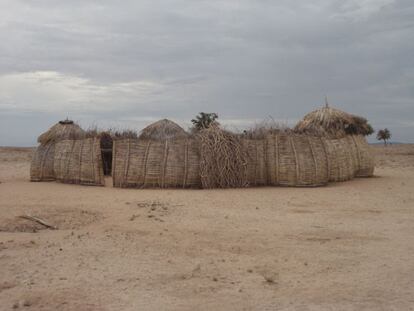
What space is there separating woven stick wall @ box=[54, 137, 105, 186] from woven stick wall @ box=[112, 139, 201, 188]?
823mm

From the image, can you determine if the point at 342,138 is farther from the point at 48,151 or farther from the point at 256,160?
the point at 48,151

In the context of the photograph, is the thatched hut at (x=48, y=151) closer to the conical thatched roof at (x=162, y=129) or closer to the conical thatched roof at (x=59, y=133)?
the conical thatched roof at (x=59, y=133)

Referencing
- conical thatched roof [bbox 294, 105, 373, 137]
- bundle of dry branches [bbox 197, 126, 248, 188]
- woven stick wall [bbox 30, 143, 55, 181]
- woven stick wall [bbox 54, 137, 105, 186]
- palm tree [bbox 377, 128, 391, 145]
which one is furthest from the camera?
palm tree [bbox 377, 128, 391, 145]

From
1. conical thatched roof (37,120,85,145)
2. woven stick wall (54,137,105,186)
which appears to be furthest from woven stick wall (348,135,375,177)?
conical thatched roof (37,120,85,145)

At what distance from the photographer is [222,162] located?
12.7 meters

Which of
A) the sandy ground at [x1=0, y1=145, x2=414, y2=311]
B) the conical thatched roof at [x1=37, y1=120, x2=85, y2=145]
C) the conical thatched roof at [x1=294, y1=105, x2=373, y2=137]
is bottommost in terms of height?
the sandy ground at [x1=0, y1=145, x2=414, y2=311]

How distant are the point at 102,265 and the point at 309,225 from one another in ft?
11.5

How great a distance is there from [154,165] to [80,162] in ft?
8.03

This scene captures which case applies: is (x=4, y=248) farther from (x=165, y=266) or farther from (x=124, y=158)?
(x=124, y=158)

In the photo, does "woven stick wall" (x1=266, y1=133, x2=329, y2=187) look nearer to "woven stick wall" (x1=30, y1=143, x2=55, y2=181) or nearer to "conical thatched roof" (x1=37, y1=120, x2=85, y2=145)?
"conical thatched roof" (x1=37, y1=120, x2=85, y2=145)

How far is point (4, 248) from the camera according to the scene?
19.5 feet

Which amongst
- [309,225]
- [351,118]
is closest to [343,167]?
[351,118]

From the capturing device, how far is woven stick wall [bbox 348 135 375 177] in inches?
596

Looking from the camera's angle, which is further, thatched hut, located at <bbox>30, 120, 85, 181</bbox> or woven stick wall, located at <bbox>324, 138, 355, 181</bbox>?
thatched hut, located at <bbox>30, 120, 85, 181</bbox>
